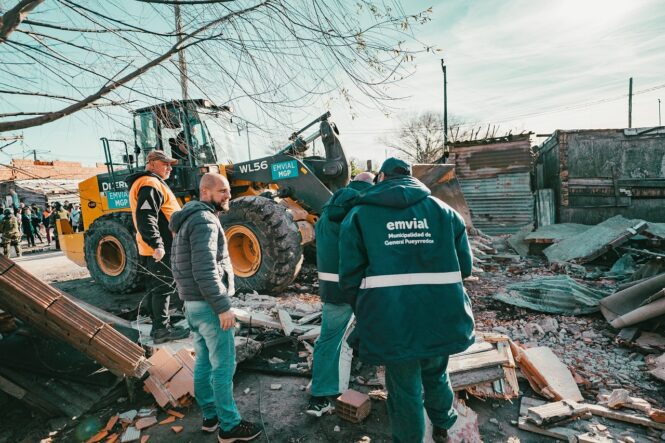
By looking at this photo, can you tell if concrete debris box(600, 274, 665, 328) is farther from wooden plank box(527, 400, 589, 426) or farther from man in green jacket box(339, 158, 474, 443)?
man in green jacket box(339, 158, 474, 443)

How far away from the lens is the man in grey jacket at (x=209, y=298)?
8.23 ft

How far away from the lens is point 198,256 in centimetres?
251

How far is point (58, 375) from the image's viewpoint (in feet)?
10.7

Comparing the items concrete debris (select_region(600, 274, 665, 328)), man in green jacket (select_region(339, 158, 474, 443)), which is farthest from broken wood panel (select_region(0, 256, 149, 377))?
concrete debris (select_region(600, 274, 665, 328))

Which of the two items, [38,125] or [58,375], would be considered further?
[58,375]

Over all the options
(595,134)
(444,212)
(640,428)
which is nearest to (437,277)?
(444,212)

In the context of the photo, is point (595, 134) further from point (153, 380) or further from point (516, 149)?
point (153, 380)

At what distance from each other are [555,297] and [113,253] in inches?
288

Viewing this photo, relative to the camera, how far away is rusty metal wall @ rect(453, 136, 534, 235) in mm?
10789

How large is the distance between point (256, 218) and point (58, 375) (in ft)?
9.97

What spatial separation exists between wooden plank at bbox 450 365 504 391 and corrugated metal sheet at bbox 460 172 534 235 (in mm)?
8600

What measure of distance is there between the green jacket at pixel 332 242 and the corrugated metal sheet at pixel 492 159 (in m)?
9.40

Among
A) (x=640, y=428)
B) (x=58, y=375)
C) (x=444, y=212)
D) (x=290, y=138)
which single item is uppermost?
(x=290, y=138)

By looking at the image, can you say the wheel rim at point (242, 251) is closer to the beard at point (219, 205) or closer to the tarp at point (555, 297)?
the beard at point (219, 205)
